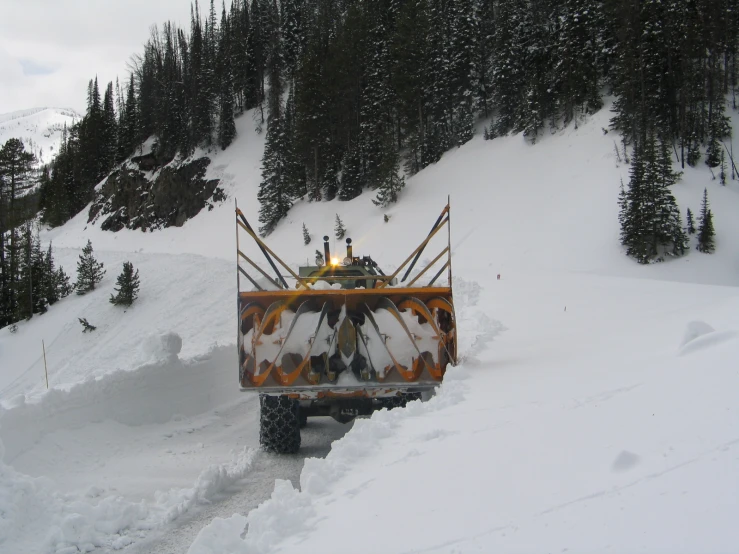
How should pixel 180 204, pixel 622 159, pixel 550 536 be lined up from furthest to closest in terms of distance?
pixel 180 204, pixel 622 159, pixel 550 536

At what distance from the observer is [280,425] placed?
21.7 feet

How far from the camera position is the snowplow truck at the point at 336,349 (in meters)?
6.60

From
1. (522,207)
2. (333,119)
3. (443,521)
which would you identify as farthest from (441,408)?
(333,119)

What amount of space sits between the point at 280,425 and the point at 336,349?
3.79 feet

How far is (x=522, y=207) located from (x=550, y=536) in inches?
996

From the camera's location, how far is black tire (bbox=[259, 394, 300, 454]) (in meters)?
6.58

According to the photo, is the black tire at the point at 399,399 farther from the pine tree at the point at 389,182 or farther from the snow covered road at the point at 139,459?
the pine tree at the point at 389,182

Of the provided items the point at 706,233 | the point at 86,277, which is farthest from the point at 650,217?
the point at 86,277

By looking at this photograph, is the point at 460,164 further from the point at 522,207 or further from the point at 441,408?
the point at 441,408

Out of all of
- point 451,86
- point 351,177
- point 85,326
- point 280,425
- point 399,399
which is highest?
point 451,86

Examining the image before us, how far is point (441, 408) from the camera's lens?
5.47 m

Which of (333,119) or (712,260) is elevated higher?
(333,119)

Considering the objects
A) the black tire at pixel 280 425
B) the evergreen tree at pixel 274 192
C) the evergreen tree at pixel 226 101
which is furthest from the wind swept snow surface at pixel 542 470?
the evergreen tree at pixel 226 101

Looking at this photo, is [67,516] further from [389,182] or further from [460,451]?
[389,182]
